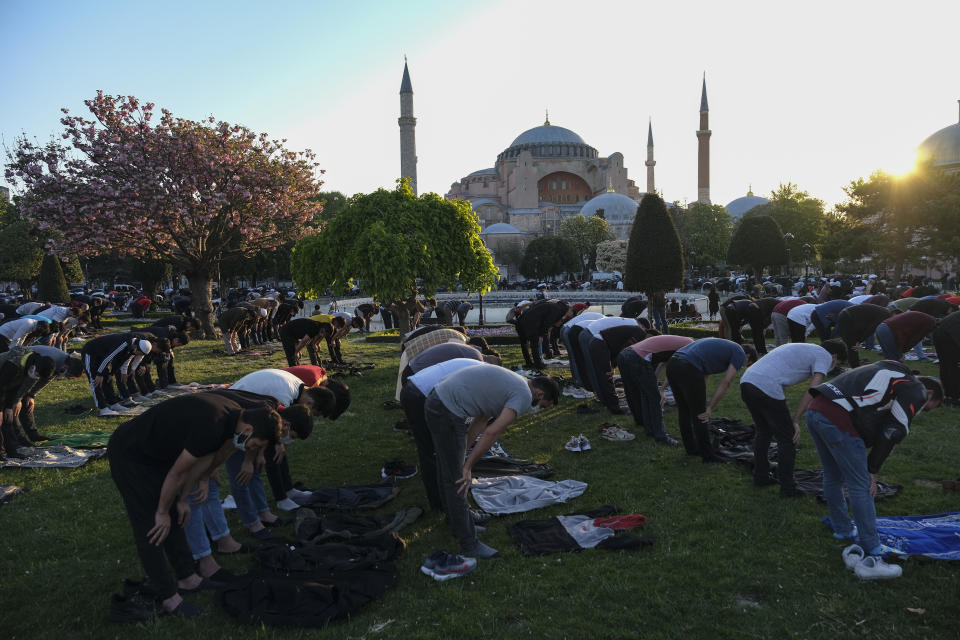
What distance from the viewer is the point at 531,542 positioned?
16.0ft

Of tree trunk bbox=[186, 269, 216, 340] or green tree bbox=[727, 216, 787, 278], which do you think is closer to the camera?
tree trunk bbox=[186, 269, 216, 340]

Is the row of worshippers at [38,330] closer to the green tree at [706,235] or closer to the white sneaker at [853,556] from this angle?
the white sneaker at [853,556]

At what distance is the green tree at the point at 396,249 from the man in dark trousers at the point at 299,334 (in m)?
3.30

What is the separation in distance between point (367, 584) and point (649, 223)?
18611 millimetres

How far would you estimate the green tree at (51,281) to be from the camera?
2623 cm

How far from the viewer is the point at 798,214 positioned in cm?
5150

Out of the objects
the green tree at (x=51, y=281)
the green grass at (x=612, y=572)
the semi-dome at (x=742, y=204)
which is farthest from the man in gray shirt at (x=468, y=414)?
the semi-dome at (x=742, y=204)

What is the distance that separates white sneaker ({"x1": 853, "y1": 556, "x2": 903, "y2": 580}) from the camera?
162 inches

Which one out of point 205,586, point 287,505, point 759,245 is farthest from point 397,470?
point 759,245

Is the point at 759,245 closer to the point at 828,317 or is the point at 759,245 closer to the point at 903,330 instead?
the point at 828,317

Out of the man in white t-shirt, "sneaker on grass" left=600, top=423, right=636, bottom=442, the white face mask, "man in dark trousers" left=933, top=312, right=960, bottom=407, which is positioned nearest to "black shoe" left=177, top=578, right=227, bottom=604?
the white face mask

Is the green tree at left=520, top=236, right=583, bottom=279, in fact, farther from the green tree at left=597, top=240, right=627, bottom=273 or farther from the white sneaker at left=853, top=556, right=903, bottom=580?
the white sneaker at left=853, top=556, right=903, bottom=580

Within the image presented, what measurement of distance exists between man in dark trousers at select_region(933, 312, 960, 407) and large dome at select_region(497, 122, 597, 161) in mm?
92460

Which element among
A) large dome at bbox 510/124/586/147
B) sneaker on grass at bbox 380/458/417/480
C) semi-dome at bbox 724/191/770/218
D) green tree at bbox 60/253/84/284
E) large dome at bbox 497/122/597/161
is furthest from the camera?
large dome at bbox 510/124/586/147
